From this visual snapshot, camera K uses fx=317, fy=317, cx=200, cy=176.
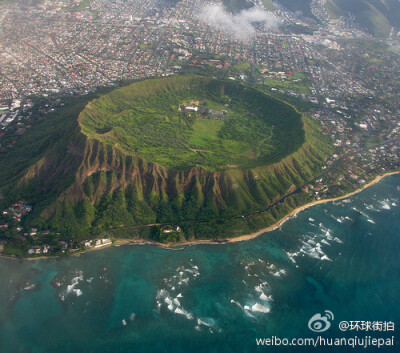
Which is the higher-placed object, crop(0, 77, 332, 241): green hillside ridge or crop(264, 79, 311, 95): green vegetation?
crop(264, 79, 311, 95): green vegetation

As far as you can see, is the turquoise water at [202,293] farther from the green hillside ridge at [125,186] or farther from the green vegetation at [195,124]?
the green vegetation at [195,124]

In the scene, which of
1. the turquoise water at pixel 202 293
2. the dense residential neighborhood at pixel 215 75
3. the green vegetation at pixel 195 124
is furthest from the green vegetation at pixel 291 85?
the turquoise water at pixel 202 293

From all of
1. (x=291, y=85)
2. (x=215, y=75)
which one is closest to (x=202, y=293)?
(x=215, y=75)

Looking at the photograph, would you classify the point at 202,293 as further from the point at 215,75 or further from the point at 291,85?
the point at 291,85

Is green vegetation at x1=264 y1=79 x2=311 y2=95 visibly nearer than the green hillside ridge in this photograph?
No

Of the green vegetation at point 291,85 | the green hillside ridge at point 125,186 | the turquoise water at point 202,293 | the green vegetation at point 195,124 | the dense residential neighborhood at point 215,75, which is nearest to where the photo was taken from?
the turquoise water at point 202,293

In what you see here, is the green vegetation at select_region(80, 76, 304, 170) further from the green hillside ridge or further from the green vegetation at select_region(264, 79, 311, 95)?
the green vegetation at select_region(264, 79, 311, 95)

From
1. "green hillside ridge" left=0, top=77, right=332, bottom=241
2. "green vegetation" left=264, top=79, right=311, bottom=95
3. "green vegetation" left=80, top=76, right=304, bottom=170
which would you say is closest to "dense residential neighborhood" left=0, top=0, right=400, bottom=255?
"green vegetation" left=264, top=79, right=311, bottom=95
